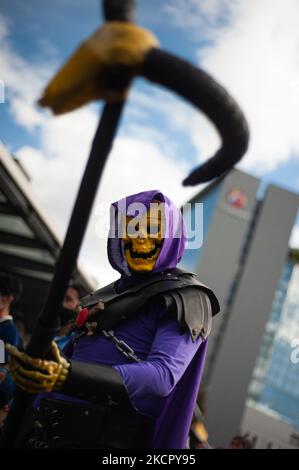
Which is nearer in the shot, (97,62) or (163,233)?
(97,62)

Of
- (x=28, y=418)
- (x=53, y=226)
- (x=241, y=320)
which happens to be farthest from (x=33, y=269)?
(x=241, y=320)

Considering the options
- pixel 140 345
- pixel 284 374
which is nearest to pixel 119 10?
pixel 140 345

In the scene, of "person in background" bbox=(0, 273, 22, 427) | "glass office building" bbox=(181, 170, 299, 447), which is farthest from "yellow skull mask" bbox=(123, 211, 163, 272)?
"glass office building" bbox=(181, 170, 299, 447)

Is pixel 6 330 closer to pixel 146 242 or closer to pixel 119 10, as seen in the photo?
pixel 146 242

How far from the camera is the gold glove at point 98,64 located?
2.89 ft

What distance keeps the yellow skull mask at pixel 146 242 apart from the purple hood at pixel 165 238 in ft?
0.11

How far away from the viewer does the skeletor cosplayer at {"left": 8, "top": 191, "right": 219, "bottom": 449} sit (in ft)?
5.20

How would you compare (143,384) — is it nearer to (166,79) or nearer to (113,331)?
(113,331)

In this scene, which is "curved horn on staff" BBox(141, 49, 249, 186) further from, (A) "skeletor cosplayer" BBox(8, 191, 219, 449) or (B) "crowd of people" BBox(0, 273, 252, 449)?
(B) "crowd of people" BBox(0, 273, 252, 449)

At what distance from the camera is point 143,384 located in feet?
4.84

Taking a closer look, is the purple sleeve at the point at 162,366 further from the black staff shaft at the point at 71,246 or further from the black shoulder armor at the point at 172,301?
the black staff shaft at the point at 71,246

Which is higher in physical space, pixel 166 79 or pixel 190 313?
pixel 166 79
